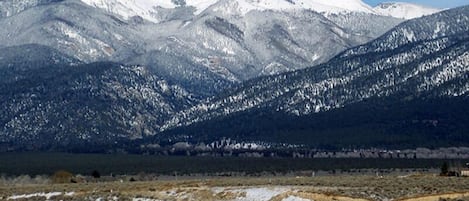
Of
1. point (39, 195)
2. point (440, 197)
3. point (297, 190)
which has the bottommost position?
point (440, 197)

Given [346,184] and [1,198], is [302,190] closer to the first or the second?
[346,184]

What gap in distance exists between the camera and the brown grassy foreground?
276ft

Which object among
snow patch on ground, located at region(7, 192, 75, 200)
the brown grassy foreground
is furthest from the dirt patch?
snow patch on ground, located at region(7, 192, 75, 200)

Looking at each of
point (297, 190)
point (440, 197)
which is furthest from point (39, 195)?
point (440, 197)

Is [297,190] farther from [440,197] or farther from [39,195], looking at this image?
[39,195]

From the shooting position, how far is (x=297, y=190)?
302 feet

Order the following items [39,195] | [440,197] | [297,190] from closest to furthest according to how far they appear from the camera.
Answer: [440,197]
[297,190]
[39,195]

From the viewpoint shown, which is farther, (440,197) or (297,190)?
(297,190)

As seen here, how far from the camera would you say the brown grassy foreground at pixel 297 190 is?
84062mm

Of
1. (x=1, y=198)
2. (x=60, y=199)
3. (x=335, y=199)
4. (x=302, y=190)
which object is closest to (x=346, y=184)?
(x=302, y=190)

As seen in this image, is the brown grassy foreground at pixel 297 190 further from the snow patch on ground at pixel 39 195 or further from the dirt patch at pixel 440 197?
the snow patch on ground at pixel 39 195

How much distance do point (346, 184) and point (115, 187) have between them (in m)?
29.5

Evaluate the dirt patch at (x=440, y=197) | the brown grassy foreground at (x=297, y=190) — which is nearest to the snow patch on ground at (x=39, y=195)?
the brown grassy foreground at (x=297, y=190)

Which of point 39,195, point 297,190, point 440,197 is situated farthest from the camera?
point 39,195
